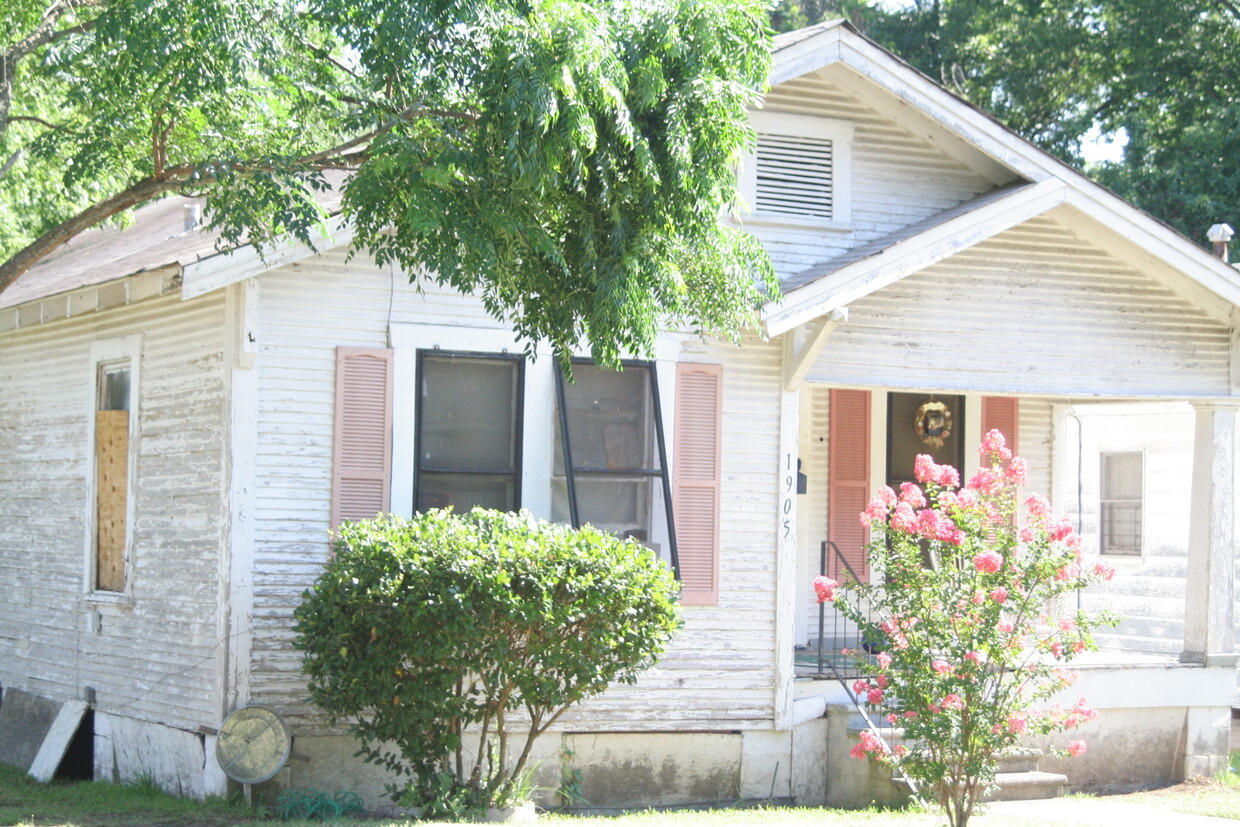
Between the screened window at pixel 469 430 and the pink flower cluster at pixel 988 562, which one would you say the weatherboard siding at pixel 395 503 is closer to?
the screened window at pixel 469 430

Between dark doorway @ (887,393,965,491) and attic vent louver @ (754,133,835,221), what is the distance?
2721 millimetres

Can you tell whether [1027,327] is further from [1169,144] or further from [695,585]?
[1169,144]

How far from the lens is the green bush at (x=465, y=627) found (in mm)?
8461

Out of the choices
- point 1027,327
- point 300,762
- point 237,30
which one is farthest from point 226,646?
point 1027,327

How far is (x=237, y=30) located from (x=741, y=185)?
4764mm

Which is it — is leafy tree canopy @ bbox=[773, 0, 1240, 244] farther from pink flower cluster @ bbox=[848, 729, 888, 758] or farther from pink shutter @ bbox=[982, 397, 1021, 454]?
pink flower cluster @ bbox=[848, 729, 888, 758]

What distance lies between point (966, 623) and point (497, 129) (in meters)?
3.86

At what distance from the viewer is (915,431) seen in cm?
1394

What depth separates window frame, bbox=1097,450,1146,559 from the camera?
49.8 feet

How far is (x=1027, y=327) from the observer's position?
11.8 metres

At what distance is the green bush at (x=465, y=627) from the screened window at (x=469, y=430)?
43.0 inches

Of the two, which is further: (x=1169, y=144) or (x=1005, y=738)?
(x=1169, y=144)

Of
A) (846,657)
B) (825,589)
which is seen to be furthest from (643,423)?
(846,657)

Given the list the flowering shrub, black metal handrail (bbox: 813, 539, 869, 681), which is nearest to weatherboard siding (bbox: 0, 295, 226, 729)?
the flowering shrub
